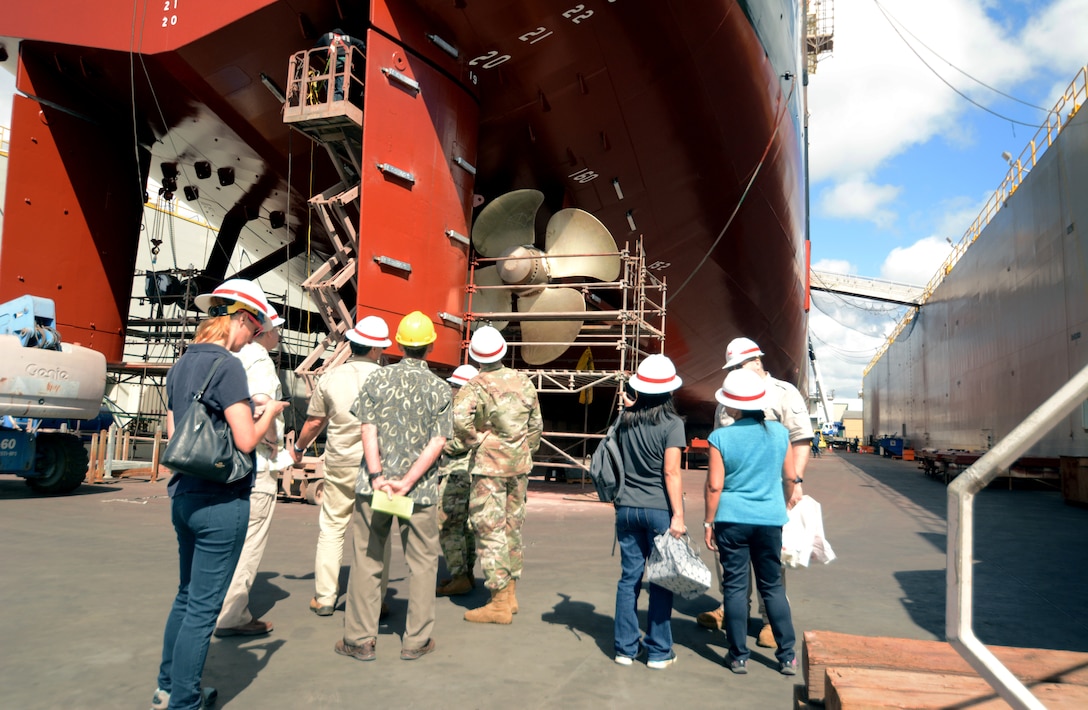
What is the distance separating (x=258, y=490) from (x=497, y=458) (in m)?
1.49

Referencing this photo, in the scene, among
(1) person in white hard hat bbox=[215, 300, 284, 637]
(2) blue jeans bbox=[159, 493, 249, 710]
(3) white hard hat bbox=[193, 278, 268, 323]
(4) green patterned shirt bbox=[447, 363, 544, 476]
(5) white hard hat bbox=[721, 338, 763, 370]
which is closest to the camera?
(2) blue jeans bbox=[159, 493, 249, 710]

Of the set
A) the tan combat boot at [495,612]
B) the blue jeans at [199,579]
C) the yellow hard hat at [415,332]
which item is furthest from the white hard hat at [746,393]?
the blue jeans at [199,579]

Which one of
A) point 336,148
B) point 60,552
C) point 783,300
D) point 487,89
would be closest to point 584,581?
A: point 60,552

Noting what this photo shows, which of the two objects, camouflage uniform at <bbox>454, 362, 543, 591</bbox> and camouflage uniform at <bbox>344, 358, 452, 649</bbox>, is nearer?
camouflage uniform at <bbox>344, 358, 452, 649</bbox>

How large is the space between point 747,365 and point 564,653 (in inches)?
81.0

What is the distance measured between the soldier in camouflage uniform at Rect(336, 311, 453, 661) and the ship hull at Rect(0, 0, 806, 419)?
6108 millimetres

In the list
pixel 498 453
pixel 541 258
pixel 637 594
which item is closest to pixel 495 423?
pixel 498 453

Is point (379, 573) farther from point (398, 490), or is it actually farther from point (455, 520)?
point (455, 520)

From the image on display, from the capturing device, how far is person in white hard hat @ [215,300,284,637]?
392 centimetres

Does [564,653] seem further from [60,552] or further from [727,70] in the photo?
[727,70]

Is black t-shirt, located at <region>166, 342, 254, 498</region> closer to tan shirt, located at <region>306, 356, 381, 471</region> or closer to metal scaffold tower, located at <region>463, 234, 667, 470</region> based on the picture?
tan shirt, located at <region>306, 356, 381, 471</region>

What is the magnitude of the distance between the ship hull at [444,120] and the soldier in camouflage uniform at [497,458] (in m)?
5.33

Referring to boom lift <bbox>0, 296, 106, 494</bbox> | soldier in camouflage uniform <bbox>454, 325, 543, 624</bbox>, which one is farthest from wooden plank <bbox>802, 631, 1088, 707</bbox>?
boom lift <bbox>0, 296, 106, 494</bbox>

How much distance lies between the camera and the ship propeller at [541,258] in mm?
11859
